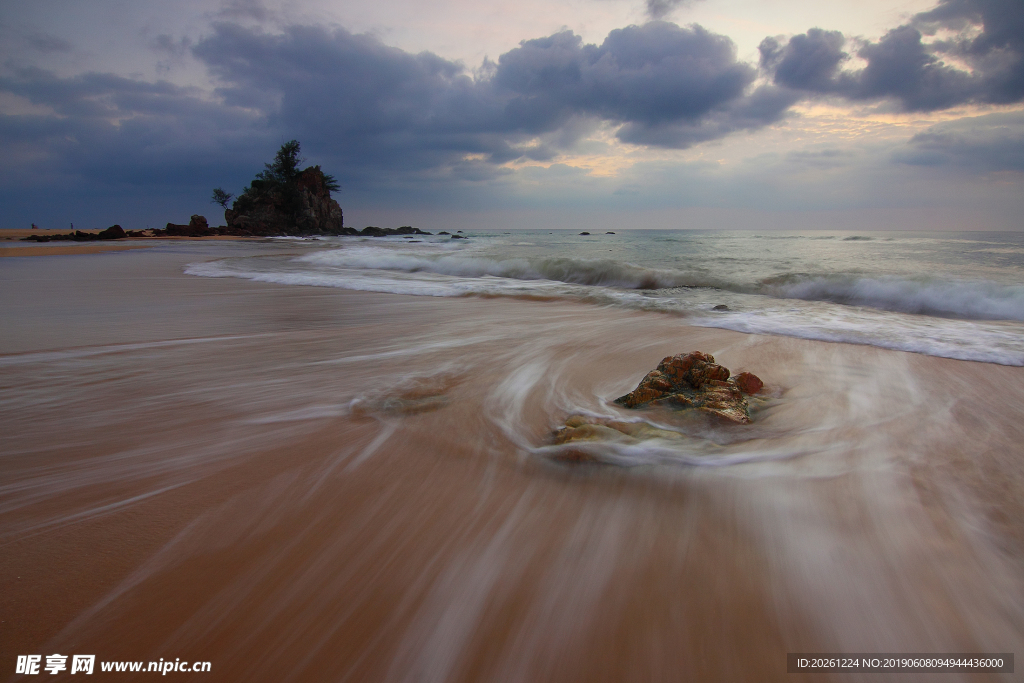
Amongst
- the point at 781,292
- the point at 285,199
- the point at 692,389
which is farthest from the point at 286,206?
the point at 692,389

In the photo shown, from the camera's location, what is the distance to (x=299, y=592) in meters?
1.22

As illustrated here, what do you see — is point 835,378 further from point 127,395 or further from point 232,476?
point 127,395

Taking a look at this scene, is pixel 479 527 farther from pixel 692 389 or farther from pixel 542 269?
pixel 542 269

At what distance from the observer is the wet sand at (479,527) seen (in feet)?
3.56

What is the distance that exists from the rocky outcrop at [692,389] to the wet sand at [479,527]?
175 millimetres

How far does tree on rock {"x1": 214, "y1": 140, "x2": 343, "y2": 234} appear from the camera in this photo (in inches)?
1855

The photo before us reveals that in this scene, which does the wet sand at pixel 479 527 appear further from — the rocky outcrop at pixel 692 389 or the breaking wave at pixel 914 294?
the breaking wave at pixel 914 294

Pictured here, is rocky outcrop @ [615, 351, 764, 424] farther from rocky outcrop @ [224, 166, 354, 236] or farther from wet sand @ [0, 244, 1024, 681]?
rocky outcrop @ [224, 166, 354, 236]

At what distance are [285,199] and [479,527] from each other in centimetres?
5583

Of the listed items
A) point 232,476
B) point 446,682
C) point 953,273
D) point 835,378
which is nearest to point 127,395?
point 232,476

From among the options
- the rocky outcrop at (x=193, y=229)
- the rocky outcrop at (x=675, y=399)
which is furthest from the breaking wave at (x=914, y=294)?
the rocky outcrop at (x=193, y=229)

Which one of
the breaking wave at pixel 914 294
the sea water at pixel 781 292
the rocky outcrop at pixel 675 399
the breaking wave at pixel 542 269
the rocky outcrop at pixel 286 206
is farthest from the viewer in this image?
the rocky outcrop at pixel 286 206

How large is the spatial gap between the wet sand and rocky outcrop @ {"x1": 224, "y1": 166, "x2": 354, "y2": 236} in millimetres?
48856

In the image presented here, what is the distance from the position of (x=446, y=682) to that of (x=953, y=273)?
10.9 metres
